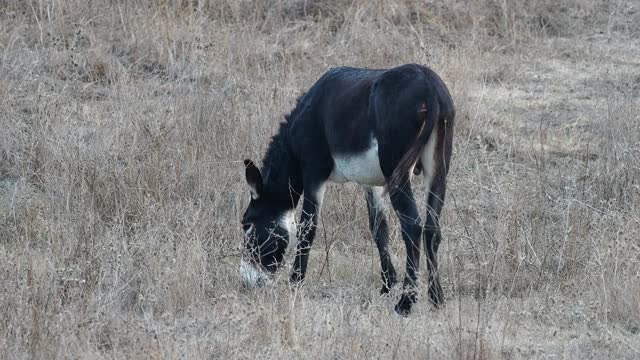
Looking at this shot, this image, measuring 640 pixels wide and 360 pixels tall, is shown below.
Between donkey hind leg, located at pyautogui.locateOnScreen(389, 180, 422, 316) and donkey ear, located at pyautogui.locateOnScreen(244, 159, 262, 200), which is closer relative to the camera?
donkey hind leg, located at pyautogui.locateOnScreen(389, 180, 422, 316)

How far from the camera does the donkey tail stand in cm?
594

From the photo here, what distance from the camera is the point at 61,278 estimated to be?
5805mm

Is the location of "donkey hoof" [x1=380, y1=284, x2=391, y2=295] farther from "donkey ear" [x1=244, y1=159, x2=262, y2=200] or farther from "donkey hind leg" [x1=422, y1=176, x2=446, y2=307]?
"donkey ear" [x1=244, y1=159, x2=262, y2=200]

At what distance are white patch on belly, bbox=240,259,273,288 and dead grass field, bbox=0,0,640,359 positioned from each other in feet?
0.29

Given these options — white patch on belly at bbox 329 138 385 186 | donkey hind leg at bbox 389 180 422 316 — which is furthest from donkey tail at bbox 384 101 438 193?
white patch on belly at bbox 329 138 385 186

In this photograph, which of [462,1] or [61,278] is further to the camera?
[462,1]

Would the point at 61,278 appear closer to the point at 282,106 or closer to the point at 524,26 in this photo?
the point at 282,106

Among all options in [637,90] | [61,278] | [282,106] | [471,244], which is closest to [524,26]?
[637,90]

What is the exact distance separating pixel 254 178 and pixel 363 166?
856 mm

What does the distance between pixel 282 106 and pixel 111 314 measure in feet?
12.0

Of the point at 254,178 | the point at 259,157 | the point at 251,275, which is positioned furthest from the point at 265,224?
the point at 259,157

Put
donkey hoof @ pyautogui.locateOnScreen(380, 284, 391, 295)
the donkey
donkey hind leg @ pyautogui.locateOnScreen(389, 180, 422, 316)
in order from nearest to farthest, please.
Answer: the donkey → donkey hind leg @ pyautogui.locateOnScreen(389, 180, 422, 316) → donkey hoof @ pyautogui.locateOnScreen(380, 284, 391, 295)

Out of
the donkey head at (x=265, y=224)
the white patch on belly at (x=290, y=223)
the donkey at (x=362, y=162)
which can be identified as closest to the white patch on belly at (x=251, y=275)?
the donkey at (x=362, y=162)

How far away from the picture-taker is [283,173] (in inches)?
275
